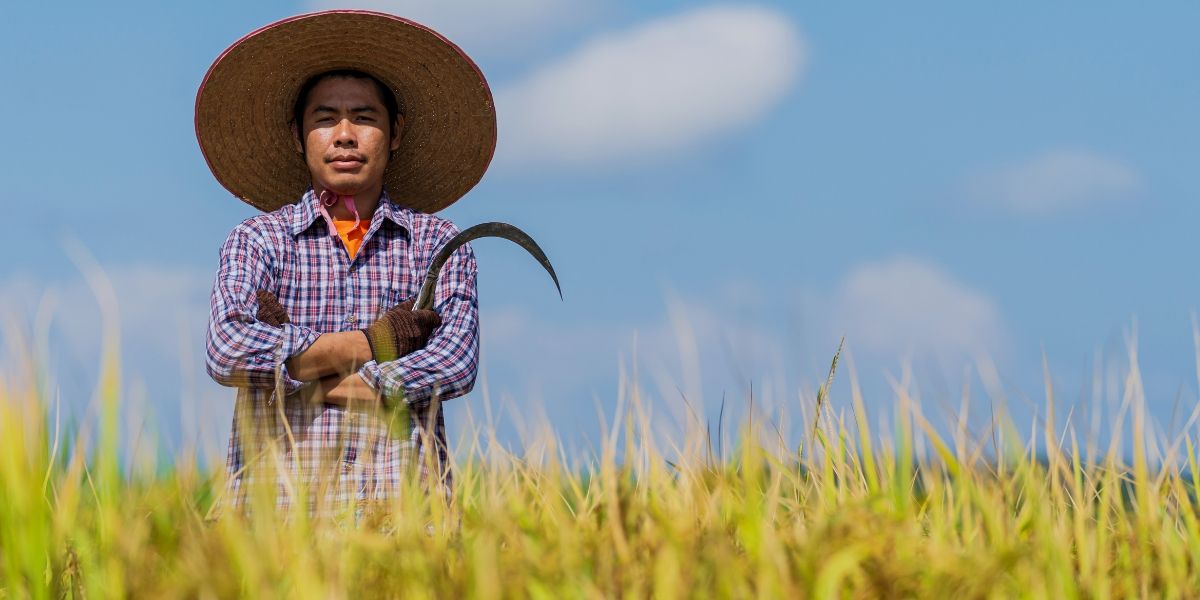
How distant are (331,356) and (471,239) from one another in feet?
A: 2.01

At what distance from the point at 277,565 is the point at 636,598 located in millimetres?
713

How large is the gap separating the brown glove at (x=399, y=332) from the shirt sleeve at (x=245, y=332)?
0.58ft

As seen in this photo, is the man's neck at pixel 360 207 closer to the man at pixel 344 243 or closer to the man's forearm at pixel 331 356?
the man at pixel 344 243

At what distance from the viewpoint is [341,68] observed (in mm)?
4070

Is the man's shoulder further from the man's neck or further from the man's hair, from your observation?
the man's hair

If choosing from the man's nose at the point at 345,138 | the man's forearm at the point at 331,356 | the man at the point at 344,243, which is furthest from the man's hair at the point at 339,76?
the man's forearm at the point at 331,356

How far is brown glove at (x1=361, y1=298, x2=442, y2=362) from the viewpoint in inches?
136

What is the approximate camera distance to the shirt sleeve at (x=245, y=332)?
343 centimetres

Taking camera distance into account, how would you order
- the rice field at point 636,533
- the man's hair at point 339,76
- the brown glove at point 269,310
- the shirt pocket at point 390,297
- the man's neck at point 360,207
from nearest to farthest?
the rice field at point 636,533, the brown glove at point 269,310, the shirt pocket at point 390,297, the man's neck at point 360,207, the man's hair at point 339,76

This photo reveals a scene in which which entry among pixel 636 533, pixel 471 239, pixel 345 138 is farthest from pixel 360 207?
pixel 636 533

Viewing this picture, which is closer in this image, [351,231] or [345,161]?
[345,161]

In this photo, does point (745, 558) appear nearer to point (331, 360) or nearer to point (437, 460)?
point (437, 460)

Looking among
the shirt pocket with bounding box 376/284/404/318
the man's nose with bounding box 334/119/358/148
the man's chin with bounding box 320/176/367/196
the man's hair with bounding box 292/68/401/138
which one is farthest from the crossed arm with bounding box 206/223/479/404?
the man's hair with bounding box 292/68/401/138

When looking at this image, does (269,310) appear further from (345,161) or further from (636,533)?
(636,533)
